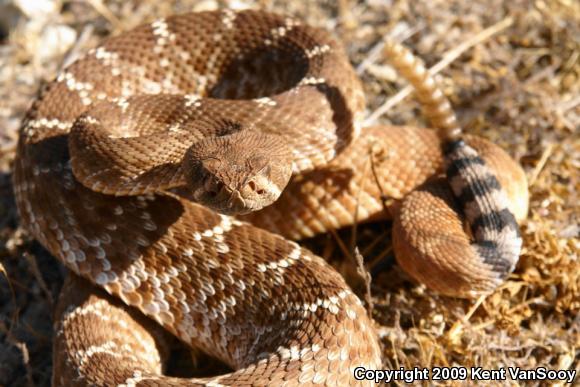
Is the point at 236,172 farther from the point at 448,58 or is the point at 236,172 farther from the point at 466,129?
the point at 448,58

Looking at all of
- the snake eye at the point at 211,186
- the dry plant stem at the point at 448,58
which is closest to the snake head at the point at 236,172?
the snake eye at the point at 211,186

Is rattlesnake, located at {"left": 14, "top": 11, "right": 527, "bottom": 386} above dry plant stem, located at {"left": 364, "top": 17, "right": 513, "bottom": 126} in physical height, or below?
below

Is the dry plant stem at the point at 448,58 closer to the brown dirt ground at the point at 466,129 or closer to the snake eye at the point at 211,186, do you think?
the brown dirt ground at the point at 466,129

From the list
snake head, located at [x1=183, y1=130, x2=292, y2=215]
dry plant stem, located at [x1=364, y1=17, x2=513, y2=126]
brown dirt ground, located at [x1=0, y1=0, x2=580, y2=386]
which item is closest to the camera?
snake head, located at [x1=183, y1=130, x2=292, y2=215]

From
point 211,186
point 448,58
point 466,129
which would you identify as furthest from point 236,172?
point 448,58

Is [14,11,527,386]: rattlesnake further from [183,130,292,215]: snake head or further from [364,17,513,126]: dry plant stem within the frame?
[364,17,513,126]: dry plant stem

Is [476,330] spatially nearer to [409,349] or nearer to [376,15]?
[409,349]

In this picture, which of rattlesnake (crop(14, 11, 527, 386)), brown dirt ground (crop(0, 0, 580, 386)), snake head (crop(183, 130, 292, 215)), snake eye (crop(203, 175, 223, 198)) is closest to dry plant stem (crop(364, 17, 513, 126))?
brown dirt ground (crop(0, 0, 580, 386))
